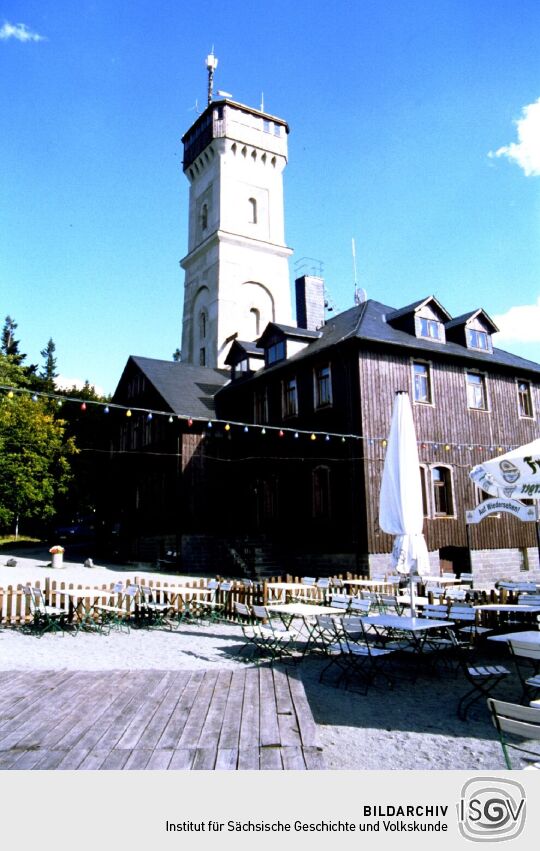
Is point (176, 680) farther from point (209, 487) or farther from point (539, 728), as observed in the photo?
point (209, 487)

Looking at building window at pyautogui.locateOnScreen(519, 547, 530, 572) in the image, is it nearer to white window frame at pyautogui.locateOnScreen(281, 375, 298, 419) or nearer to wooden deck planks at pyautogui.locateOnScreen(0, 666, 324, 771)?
white window frame at pyautogui.locateOnScreen(281, 375, 298, 419)

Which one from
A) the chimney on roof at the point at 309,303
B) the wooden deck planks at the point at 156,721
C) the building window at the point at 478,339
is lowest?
the wooden deck planks at the point at 156,721

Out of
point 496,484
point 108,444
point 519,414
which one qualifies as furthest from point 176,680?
point 108,444

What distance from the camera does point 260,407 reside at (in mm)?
24203

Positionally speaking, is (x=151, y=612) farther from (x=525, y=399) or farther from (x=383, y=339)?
(x=525, y=399)

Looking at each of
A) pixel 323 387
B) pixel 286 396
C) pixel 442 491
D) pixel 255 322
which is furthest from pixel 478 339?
pixel 255 322

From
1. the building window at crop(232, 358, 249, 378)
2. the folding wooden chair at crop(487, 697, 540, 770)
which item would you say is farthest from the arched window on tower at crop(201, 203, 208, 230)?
the folding wooden chair at crop(487, 697, 540, 770)

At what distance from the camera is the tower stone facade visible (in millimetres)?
34781

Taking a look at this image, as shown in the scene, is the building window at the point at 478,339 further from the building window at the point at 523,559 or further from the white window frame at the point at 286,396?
the building window at the point at 523,559

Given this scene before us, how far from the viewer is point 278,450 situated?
22.7m

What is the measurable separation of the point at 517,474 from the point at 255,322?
28937 mm

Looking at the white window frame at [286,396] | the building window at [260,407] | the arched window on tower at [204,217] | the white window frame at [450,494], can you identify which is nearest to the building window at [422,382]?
the white window frame at [450,494]

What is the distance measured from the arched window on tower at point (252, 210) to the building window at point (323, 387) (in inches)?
789

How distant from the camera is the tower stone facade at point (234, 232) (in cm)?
3478
